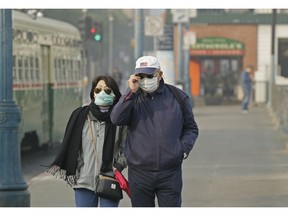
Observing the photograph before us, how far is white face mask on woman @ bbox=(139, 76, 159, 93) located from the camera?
7570 mm

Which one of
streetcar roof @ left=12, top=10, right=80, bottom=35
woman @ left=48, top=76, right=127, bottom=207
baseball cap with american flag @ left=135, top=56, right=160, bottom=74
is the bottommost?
woman @ left=48, top=76, right=127, bottom=207

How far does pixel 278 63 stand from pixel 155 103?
44.7m

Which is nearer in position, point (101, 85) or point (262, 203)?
point (101, 85)

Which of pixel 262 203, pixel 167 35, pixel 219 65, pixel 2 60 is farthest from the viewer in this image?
pixel 219 65

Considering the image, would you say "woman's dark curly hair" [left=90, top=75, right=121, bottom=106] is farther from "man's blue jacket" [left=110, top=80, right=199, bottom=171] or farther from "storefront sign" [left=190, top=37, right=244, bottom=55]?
"storefront sign" [left=190, top=37, right=244, bottom=55]

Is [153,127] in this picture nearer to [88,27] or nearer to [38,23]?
[38,23]

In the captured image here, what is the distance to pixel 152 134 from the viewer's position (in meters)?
7.65

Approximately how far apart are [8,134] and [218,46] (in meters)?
42.6

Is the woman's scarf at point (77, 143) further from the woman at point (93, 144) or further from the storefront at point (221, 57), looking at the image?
the storefront at point (221, 57)

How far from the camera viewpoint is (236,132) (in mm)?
24906

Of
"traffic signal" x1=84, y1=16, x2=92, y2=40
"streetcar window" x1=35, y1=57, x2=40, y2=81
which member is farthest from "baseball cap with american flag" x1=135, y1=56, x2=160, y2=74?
"traffic signal" x1=84, y1=16, x2=92, y2=40

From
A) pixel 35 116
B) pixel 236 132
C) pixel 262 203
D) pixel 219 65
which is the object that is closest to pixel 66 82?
pixel 35 116

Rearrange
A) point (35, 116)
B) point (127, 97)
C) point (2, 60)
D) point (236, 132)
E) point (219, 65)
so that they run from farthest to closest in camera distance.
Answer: point (219, 65) < point (236, 132) < point (35, 116) < point (2, 60) < point (127, 97)
